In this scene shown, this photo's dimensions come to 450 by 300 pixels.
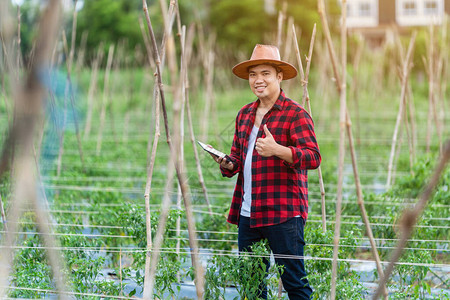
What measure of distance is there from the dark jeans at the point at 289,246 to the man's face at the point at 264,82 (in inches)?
19.1

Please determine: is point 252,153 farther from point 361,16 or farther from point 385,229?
point 361,16

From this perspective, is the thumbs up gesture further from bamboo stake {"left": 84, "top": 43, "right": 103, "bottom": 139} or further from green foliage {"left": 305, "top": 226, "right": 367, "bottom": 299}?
bamboo stake {"left": 84, "top": 43, "right": 103, "bottom": 139}

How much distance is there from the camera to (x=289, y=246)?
2.15 meters

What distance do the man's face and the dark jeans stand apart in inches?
19.1

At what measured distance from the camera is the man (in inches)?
83.9

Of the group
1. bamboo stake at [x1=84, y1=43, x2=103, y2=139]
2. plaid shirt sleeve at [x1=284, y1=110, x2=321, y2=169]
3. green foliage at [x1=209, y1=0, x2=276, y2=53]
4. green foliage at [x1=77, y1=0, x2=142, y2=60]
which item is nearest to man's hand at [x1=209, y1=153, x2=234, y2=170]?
plaid shirt sleeve at [x1=284, y1=110, x2=321, y2=169]

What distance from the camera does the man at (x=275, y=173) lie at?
2.13m

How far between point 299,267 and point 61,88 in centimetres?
419

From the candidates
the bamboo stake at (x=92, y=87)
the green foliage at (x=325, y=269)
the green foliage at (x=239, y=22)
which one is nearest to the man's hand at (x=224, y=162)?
the green foliage at (x=325, y=269)

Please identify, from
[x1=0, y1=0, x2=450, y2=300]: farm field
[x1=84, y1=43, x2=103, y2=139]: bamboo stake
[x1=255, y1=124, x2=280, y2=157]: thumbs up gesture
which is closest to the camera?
[x1=0, y1=0, x2=450, y2=300]: farm field

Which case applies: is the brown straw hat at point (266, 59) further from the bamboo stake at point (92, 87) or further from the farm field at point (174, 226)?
the bamboo stake at point (92, 87)

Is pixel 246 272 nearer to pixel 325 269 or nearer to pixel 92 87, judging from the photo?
pixel 325 269

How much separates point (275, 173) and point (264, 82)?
1.17 ft

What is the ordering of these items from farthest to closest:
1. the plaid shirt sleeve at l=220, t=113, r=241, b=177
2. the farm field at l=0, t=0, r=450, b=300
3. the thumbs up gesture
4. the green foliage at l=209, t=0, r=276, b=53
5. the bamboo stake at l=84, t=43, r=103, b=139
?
1. the green foliage at l=209, t=0, r=276, b=53
2. the bamboo stake at l=84, t=43, r=103, b=139
3. the plaid shirt sleeve at l=220, t=113, r=241, b=177
4. the thumbs up gesture
5. the farm field at l=0, t=0, r=450, b=300
